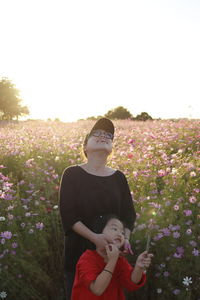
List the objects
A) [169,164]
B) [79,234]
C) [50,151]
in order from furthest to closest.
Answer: [50,151] → [169,164] → [79,234]

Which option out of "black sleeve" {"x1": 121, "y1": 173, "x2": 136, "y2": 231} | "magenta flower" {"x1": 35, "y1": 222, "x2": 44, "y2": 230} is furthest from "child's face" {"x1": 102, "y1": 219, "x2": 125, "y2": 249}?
"magenta flower" {"x1": 35, "y1": 222, "x2": 44, "y2": 230}

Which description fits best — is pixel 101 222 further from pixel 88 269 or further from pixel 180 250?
pixel 180 250

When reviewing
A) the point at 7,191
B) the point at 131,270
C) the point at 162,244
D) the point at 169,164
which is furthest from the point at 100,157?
the point at 169,164

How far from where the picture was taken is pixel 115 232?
2.27 m

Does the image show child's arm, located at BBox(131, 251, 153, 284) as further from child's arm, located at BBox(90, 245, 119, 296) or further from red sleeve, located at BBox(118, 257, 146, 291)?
child's arm, located at BBox(90, 245, 119, 296)

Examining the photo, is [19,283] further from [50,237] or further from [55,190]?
[55,190]

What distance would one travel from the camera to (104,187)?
2.71 m

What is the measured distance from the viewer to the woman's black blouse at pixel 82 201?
2633mm

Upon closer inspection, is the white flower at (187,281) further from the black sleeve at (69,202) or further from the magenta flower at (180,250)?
the black sleeve at (69,202)

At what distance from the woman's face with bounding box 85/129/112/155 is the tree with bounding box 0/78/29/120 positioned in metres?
41.9

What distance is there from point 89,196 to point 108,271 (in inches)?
28.3

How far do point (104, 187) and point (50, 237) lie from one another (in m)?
1.43

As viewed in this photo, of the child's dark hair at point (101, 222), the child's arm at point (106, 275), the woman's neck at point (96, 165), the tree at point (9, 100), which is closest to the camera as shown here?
the child's arm at point (106, 275)

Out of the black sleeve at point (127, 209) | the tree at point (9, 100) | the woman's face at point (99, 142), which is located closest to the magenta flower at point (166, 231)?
A: the black sleeve at point (127, 209)
